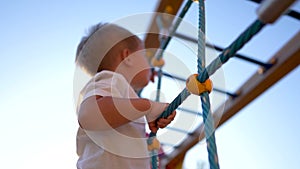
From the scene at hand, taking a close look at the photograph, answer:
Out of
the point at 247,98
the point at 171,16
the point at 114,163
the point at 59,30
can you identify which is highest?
the point at 59,30

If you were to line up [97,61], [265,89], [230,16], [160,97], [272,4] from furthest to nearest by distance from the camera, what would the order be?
1. [230,16]
2. [265,89]
3. [160,97]
4. [97,61]
5. [272,4]

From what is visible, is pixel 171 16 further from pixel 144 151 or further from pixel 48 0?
pixel 144 151

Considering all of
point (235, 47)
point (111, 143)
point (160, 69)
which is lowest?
point (111, 143)

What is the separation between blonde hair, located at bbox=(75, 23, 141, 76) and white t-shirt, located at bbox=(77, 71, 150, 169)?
0.45ft

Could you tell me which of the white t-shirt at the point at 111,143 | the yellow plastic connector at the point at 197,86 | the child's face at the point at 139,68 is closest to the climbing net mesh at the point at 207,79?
the yellow plastic connector at the point at 197,86

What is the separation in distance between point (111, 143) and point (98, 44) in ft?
0.95

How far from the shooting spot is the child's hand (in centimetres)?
73

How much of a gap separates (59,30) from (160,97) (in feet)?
3.77

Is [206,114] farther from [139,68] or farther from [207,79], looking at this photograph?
[139,68]

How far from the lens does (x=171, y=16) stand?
5.53 feet

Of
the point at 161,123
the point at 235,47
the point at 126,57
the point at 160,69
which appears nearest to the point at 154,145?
the point at 161,123

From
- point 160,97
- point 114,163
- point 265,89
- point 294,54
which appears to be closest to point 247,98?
point 265,89

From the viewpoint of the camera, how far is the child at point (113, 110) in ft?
2.32

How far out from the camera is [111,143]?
76 centimetres
